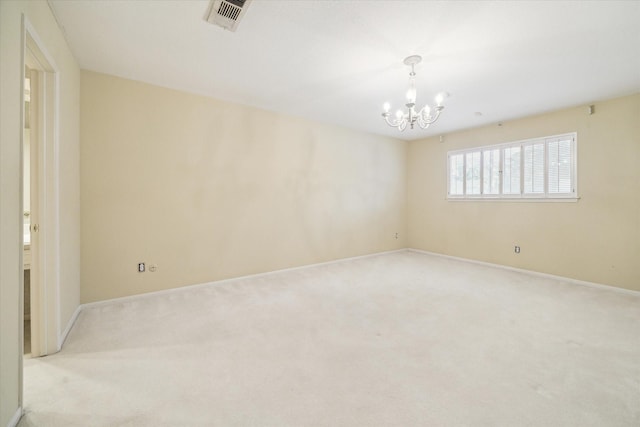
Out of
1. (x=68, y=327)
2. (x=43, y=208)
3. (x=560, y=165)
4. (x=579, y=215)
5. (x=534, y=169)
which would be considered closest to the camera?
(x=43, y=208)

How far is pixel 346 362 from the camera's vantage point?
202 centimetres

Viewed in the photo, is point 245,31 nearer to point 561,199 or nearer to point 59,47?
point 59,47

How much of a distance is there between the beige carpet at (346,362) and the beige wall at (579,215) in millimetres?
671

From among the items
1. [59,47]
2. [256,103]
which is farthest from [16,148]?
[256,103]

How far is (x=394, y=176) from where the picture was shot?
6.32 meters

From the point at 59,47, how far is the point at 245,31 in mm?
1541

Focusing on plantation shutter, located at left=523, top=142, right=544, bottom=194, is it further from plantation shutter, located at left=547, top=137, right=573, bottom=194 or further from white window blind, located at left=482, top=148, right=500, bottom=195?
white window blind, located at left=482, top=148, right=500, bottom=195

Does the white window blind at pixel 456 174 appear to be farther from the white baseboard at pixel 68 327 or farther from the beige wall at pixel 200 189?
the white baseboard at pixel 68 327

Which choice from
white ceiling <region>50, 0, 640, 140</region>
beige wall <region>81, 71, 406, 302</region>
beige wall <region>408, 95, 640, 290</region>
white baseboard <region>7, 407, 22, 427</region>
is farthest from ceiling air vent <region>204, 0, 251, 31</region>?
beige wall <region>408, 95, 640, 290</region>

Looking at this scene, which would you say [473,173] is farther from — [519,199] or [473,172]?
[519,199]

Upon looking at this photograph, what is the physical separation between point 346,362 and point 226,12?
2804 mm

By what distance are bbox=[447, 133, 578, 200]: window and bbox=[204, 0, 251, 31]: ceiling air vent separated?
4.87m

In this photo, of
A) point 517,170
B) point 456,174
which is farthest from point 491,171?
point 456,174

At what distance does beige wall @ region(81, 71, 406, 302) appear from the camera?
3.09m
